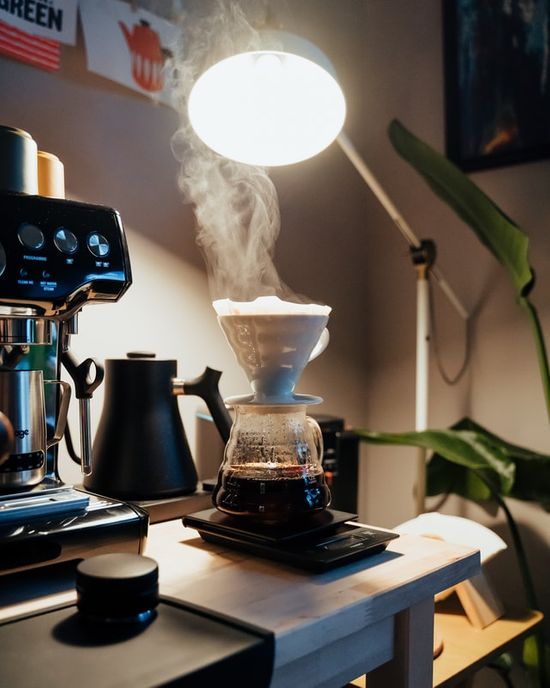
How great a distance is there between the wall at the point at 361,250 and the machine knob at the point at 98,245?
1.55ft

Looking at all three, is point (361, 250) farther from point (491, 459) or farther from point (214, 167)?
point (491, 459)

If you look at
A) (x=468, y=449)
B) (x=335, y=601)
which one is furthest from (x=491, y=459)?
(x=335, y=601)

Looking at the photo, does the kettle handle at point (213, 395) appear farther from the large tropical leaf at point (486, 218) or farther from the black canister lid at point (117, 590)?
the large tropical leaf at point (486, 218)

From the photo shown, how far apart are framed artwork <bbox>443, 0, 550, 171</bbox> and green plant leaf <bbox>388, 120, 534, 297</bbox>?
1.23ft

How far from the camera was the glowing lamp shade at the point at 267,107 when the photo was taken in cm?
113

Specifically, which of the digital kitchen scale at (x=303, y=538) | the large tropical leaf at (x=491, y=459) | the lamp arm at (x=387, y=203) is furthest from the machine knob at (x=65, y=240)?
the large tropical leaf at (x=491, y=459)

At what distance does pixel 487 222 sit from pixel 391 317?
601 millimetres

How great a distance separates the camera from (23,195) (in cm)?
79

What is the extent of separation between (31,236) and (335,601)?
53 cm

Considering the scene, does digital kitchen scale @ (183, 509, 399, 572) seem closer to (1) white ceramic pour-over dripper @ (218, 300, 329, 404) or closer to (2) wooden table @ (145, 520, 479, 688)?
(2) wooden table @ (145, 520, 479, 688)

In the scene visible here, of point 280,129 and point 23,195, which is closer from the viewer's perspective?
point 23,195

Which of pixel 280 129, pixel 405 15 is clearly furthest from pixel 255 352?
pixel 405 15

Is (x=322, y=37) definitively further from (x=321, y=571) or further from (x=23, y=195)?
(x=321, y=571)

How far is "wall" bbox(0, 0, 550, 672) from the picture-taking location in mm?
1336
